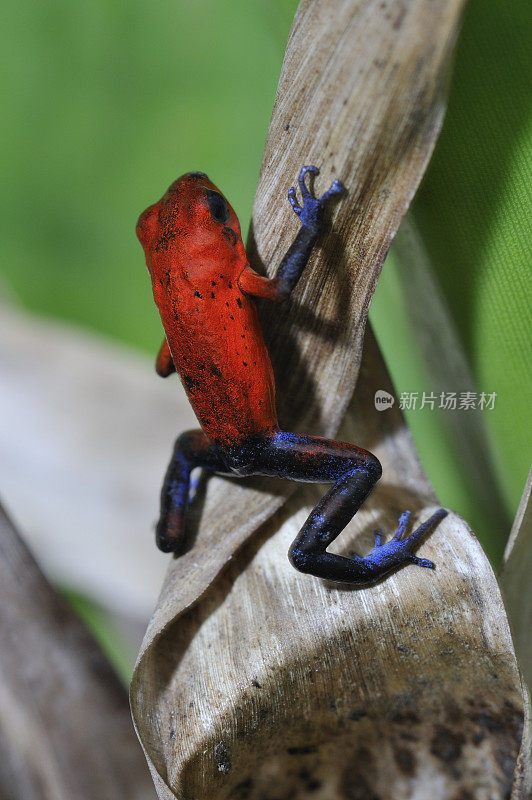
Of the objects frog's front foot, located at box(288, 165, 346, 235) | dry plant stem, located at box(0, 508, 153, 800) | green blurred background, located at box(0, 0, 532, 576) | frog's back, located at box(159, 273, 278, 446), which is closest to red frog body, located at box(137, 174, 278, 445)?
frog's back, located at box(159, 273, 278, 446)

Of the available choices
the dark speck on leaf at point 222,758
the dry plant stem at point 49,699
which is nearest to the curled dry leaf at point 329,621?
the dark speck on leaf at point 222,758

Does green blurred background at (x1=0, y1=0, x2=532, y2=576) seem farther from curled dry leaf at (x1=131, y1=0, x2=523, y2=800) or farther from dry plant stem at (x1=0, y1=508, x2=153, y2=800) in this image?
dry plant stem at (x1=0, y1=508, x2=153, y2=800)

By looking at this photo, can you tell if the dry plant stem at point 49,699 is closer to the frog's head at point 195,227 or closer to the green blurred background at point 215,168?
the frog's head at point 195,227

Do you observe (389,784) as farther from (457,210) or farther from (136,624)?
(136,624)

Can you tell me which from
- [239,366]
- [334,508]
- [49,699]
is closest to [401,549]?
[334,508]

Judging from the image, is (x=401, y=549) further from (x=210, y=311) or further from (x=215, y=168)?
(x=215, y=168)

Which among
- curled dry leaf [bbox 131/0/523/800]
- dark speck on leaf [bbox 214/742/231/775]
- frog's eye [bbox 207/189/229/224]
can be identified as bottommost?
dark speck on leaf [bbox 214/742/231/775]
